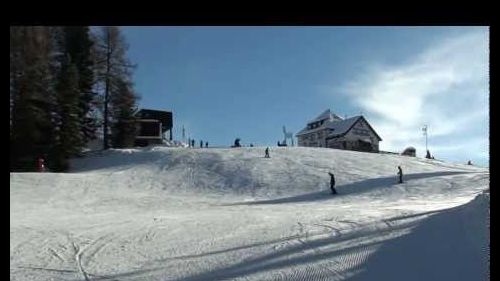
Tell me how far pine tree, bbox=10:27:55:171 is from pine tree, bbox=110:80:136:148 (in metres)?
8.54

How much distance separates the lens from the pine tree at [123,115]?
54.1 meters

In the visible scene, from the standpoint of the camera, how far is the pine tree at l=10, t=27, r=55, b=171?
133 feet

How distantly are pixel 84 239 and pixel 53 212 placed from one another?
9.24 metres

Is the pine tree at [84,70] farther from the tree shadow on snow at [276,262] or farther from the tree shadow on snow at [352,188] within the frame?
the tree shadow on snow at [276,262]

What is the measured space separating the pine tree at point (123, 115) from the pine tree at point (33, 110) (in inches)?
336

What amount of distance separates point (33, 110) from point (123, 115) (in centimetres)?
1298

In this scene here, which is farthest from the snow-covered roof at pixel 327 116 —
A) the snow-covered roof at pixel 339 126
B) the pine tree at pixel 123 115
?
the pine tree at pixel 123 115

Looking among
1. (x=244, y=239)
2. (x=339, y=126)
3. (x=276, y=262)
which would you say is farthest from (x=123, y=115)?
(x=276, y=262)

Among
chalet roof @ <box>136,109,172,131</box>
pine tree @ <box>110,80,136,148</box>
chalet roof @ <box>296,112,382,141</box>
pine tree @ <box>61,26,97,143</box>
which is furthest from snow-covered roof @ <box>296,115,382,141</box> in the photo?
pine tree @ <box>61,26,97,143</box>

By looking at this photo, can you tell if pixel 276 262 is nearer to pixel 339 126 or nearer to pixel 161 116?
pixel 161 116

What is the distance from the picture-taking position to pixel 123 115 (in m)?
54.8

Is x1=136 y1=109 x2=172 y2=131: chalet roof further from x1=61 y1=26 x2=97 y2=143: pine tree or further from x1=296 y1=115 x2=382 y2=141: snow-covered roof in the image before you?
x1=296 y1=115 x2=382 y2=141: snow-covered roof
